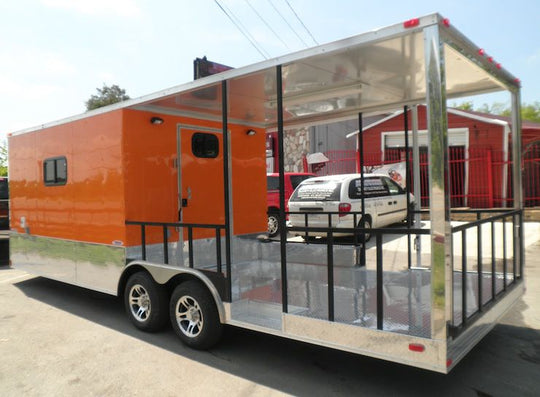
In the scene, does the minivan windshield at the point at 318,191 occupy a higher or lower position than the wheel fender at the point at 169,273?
higher

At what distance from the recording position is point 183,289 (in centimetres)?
439

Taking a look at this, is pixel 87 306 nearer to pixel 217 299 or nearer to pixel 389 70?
pixel 217 299

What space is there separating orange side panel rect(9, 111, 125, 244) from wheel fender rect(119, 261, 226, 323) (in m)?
0.49

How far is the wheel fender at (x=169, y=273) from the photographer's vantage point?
160 inches

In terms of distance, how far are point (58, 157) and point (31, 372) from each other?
3.17m

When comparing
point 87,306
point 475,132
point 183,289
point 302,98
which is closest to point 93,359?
point 183,289

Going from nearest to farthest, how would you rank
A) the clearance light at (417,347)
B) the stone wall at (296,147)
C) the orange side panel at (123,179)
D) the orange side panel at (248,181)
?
the clearance light at (417,347)
the orange side panel at (123,179)
the orange side panel at (248,181)
the stone wall at (296,147)

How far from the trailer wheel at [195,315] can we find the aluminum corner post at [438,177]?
2.11 m

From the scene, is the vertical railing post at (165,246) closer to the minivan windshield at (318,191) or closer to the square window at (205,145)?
the square window at (205,145)

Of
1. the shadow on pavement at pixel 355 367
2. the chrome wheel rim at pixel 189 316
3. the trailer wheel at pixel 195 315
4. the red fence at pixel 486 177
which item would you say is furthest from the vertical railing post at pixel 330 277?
the red fence at pixel 486 177

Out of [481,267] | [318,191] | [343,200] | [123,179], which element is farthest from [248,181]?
[481,267]

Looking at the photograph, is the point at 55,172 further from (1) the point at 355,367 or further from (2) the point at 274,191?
(2) the point at 274,191

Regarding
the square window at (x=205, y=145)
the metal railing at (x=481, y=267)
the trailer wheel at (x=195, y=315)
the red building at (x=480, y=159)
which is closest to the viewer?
the metal railing at (x=481, y=267)

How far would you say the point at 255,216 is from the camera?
6.73 m
